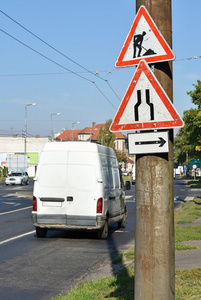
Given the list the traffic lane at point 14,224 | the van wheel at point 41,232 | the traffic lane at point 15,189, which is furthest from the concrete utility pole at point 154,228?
the traffic lane at point 15,189

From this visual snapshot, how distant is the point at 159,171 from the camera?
439 centimetres

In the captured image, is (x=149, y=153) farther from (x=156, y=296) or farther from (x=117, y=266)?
(x=117, y=266)

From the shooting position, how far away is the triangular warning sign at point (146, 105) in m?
4.47

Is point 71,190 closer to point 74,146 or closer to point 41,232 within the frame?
point 74,146

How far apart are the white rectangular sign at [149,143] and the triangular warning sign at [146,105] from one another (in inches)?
2.4

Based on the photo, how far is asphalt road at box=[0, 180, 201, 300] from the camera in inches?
314

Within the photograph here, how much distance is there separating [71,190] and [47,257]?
2911 millimetres

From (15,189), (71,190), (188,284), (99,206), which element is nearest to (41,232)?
(71,190)

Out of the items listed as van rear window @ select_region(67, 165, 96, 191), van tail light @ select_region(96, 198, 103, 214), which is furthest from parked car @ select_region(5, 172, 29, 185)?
van tail light @ select_region(96, 198, 103, 214)

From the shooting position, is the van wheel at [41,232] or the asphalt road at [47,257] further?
the van wheel at [41,232]

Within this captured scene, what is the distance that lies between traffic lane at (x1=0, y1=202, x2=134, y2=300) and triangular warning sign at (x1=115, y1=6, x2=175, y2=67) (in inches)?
155

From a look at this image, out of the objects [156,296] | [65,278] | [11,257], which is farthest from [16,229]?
[156,296]

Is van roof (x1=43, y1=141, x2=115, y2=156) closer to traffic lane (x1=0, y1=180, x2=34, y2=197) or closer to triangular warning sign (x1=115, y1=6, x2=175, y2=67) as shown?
triangular warning sign (x1=115, y1=6, x2=175, y2=67)

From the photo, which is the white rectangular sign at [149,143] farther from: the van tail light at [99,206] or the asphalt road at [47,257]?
the van tail light at [99,206]
